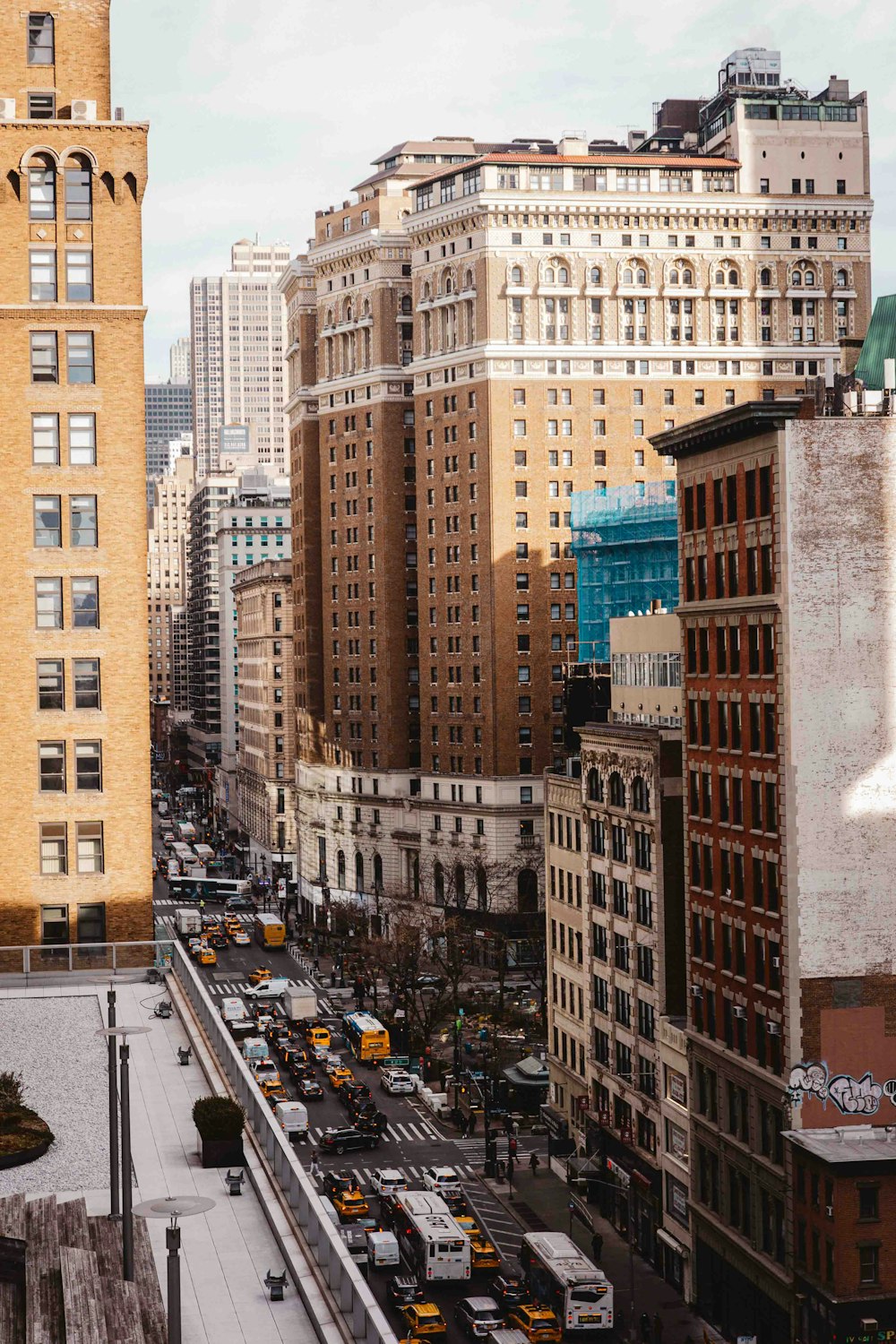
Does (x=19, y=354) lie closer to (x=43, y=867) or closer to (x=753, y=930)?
(x=43, y=867)

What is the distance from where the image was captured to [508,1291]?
3159 inches

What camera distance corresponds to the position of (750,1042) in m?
78.6

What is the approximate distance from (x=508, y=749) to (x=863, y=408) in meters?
87.6

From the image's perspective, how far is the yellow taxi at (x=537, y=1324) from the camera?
74438 millimetres

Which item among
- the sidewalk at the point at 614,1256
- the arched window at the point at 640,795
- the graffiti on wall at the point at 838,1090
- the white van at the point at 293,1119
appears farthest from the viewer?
the white van at the point at 293,1119

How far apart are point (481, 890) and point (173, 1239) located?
137131 mm

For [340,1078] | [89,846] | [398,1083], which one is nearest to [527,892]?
[398,1083]

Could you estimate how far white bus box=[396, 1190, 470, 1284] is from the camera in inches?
3231

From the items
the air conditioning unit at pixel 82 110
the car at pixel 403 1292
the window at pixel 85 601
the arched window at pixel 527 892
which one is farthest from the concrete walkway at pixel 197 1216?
the arched window at pixel 527 892

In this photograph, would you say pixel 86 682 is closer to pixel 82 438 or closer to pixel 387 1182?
pixel 82 438

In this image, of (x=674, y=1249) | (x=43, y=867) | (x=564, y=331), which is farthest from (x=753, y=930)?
(x=564, y=331)

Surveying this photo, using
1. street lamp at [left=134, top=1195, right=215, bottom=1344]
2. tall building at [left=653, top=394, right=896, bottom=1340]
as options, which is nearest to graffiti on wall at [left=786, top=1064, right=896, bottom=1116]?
tall building at [left=653, top=394, right=896, bottom=1340]

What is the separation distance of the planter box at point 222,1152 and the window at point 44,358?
103 feet

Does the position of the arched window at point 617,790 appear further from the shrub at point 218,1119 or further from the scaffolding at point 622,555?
the shrub at point 218,1119
